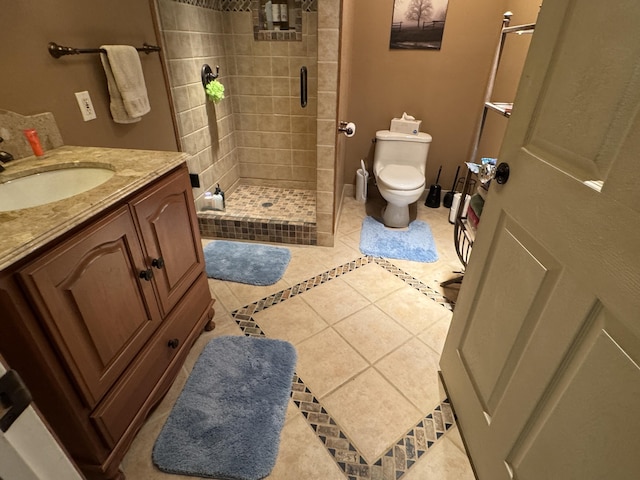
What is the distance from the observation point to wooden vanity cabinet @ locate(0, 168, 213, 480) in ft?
2.66

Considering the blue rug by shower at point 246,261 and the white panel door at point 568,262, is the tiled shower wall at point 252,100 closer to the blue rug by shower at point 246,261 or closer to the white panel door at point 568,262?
the blue rug by shower at point 246,261

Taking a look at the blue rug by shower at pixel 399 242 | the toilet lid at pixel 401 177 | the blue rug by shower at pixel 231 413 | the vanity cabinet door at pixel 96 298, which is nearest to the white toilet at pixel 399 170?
the toilet lid at pixel 401 177

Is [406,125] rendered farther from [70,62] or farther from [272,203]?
[70,62]

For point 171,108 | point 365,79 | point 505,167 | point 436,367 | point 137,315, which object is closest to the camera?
point 505,167

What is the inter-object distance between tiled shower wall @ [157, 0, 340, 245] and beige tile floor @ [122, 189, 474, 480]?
0.59 metres

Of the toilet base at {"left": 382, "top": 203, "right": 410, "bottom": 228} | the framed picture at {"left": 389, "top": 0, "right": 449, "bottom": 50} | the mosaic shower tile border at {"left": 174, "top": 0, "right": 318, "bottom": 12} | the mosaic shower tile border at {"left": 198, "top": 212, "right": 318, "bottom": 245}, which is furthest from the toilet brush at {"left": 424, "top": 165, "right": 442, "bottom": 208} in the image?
the mosaic shower tile border at {"left": 174, "top": 0, "right": 318, "bottom": 12}

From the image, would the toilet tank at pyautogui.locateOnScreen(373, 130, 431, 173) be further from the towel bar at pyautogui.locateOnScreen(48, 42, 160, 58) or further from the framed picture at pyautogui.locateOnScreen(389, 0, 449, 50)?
the towel bar at pyautogui.locateOnScreen(48, 42, 160, 58)

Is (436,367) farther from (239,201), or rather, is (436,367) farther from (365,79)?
(365,79)

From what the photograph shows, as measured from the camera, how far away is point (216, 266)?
2.30 meters

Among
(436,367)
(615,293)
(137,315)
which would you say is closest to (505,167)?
(615,293)

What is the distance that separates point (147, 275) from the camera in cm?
118

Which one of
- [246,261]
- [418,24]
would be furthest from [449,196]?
[246,261]

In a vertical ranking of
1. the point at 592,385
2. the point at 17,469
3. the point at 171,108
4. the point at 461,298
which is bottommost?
the point at 461,298

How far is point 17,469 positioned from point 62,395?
58 cm
